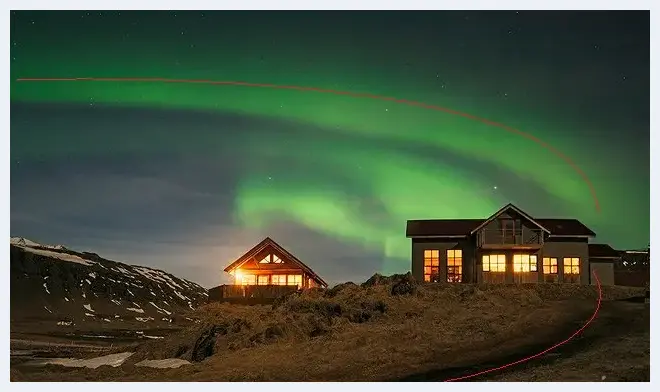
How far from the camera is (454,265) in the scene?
48375 mm

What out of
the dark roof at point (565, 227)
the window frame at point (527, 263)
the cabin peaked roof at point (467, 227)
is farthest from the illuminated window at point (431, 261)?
the dark roof at point (565, 227)

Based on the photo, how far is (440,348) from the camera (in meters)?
32.8

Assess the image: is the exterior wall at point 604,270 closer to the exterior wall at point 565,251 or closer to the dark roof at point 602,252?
→ the dark roof at point 602,252

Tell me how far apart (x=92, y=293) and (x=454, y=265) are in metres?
31.1

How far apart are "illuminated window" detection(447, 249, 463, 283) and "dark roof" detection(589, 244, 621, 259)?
8.43m

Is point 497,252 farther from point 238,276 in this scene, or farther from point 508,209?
point 238,276

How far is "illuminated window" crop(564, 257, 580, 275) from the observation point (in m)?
47.6

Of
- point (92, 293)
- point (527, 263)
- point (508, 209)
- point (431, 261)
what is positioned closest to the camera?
point (508, 209)

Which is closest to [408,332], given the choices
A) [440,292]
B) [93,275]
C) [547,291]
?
[440,292]

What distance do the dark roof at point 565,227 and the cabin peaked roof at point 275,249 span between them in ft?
45.6

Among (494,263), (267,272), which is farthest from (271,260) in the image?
(494,263)

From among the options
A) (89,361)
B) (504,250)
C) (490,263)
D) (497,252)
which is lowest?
(89,361)

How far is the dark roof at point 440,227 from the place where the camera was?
1903 inches

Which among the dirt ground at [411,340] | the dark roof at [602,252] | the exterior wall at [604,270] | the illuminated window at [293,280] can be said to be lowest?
the dirt ground at [411,340]
